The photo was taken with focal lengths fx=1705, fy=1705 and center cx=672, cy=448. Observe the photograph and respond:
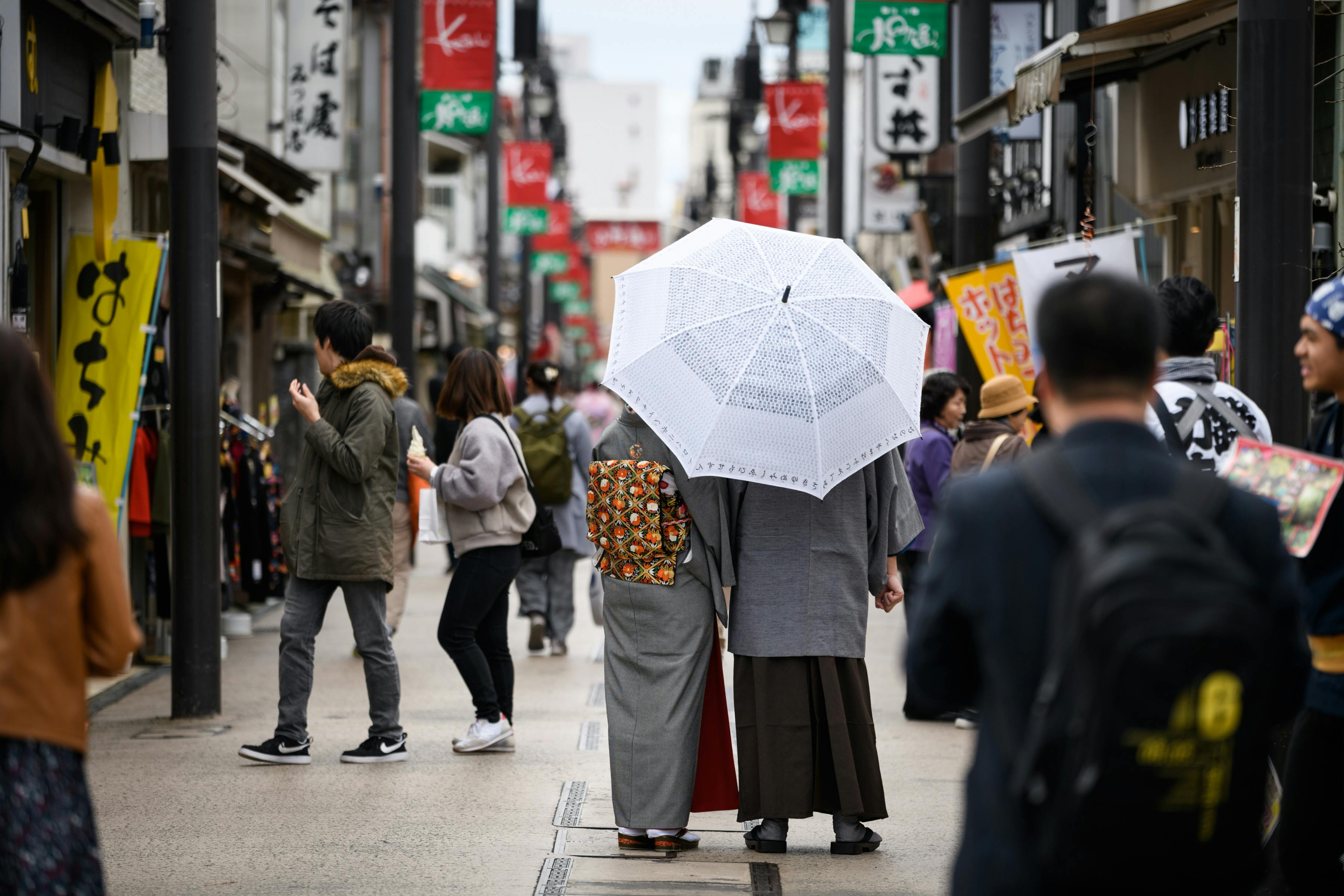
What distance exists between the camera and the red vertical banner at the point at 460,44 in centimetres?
1905

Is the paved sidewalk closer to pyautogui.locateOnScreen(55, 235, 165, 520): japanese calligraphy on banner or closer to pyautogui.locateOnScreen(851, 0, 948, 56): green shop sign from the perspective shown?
pyautogui.locateOnScreen(55, 235, 165, 520): japanese calligraphy on banner

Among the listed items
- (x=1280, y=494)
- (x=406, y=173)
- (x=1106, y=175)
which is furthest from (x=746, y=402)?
(x=406, y=173)

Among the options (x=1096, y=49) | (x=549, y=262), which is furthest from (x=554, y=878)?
(x=549, y=262)

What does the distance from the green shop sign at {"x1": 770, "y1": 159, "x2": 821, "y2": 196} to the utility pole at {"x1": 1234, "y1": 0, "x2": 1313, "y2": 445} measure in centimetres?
1869

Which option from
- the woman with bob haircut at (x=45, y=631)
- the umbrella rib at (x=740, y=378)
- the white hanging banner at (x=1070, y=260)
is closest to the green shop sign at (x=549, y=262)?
the white hanging banner at (x=1070, y=260)

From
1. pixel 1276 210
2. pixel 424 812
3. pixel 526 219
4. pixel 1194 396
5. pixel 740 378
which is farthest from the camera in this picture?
pixel 526 219

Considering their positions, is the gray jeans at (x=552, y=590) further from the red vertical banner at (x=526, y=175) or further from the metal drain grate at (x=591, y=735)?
the red vertical banner at (x=526, y=175)

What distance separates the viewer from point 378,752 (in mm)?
8062

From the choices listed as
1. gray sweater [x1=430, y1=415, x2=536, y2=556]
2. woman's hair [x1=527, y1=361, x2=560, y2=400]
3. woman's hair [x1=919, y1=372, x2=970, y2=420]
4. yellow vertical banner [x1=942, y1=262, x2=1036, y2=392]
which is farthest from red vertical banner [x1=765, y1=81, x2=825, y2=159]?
gray sweater [x1=430, y1=415, x2=536, y2=556]

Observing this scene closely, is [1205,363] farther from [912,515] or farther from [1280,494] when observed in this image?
[912,515]

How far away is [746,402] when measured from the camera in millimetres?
5977

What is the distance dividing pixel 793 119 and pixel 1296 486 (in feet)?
70.6

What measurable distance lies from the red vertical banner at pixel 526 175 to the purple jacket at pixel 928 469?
2246 centimetres

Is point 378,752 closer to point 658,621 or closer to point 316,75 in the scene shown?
point 658,621
